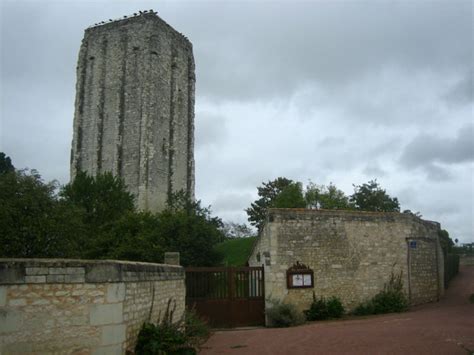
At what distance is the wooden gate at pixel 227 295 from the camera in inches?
621

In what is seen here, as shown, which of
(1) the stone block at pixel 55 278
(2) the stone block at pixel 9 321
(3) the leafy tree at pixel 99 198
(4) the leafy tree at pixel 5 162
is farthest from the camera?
(4) the leafy tree at pixel 5 162

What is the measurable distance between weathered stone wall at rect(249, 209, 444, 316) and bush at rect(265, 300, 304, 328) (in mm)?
596

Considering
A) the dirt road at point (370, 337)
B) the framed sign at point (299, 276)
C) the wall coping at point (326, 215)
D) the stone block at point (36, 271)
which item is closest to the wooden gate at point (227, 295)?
the framed sign at point (299, 276)

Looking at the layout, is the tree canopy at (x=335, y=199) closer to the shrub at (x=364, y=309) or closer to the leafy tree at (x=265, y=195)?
the leafy tree at (x=265, y=195)

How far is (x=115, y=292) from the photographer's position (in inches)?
318

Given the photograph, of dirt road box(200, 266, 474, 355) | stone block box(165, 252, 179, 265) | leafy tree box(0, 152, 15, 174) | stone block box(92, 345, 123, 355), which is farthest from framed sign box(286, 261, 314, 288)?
leafy tree box(0, 152, 15, 174)

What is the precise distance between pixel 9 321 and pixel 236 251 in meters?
25.3

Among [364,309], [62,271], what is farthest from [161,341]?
[364,309]

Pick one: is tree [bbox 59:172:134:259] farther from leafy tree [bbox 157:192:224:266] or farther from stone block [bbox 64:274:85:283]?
stone block [bbox 64:274:85:283]

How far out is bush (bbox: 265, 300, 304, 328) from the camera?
51.5ft

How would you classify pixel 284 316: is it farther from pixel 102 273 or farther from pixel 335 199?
pixel 335 199

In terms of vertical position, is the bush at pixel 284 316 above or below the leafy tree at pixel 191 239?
below

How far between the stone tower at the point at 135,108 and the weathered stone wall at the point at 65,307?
27524 mm

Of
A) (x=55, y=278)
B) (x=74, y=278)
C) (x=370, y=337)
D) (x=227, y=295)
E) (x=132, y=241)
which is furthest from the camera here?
(x=132, y=241)
